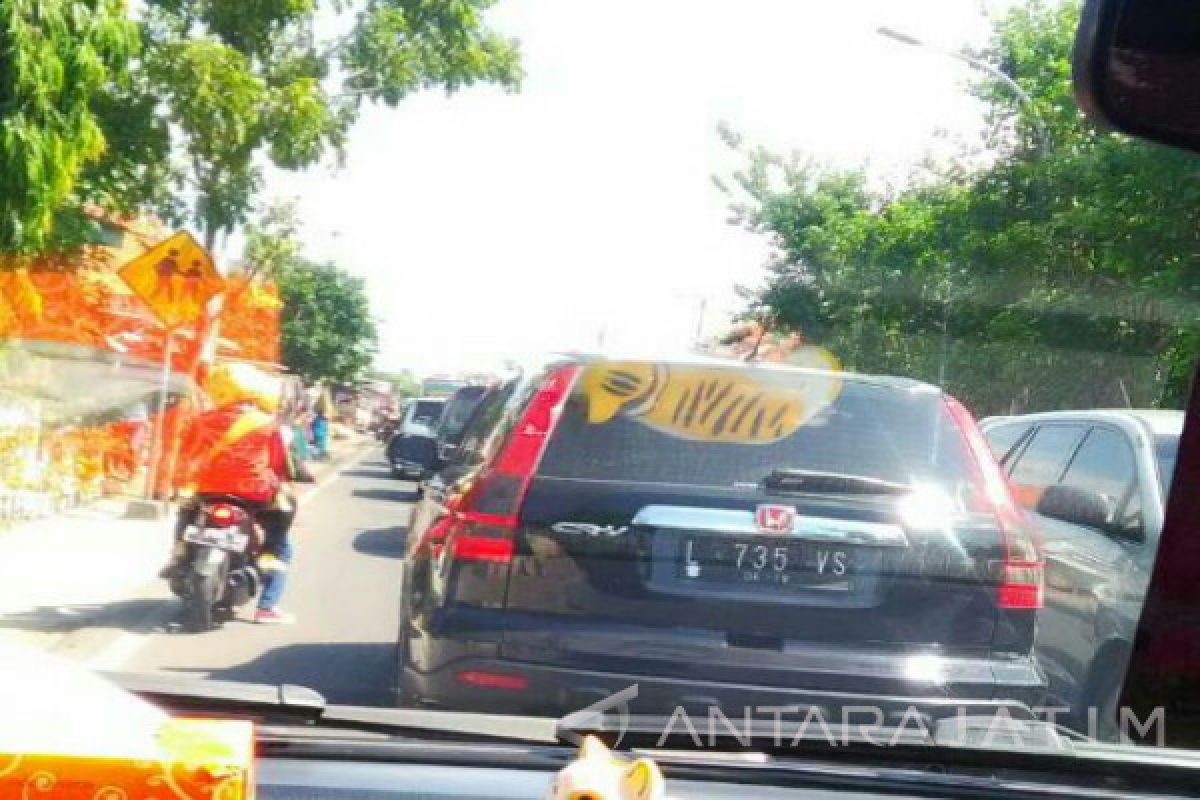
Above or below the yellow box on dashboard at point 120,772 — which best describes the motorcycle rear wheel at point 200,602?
below

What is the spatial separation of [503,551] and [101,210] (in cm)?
221

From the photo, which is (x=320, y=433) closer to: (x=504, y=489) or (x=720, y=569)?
(x=504, y=489)

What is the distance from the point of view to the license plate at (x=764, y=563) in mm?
3332

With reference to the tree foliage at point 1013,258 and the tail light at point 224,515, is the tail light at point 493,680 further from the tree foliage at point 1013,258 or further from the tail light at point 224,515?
the tail light at point 224,515

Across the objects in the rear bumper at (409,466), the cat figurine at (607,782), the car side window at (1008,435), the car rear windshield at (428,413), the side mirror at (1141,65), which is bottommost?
the cat figurine at (607,782)

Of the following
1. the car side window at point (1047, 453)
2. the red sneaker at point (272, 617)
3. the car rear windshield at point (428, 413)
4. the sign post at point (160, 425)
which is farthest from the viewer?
the car rear windshield at point (428, 413)

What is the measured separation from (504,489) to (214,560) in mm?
3030

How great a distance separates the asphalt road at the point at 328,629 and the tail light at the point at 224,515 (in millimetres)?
318

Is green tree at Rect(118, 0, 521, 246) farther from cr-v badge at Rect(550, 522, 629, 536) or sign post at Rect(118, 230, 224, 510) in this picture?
cr-v badge at Rect(550, 522, 629, 536)

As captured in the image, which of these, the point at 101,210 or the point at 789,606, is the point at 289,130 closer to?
the point at 789,606

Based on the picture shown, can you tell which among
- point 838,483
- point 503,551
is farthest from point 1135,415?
point 503,551

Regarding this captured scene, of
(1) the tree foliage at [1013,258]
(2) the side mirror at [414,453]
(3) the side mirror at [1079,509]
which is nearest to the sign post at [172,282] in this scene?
(2) the side mirror at [414,453]

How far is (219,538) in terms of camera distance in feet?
21.3

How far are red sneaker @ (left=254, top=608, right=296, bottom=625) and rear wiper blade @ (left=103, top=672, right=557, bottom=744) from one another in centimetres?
252
